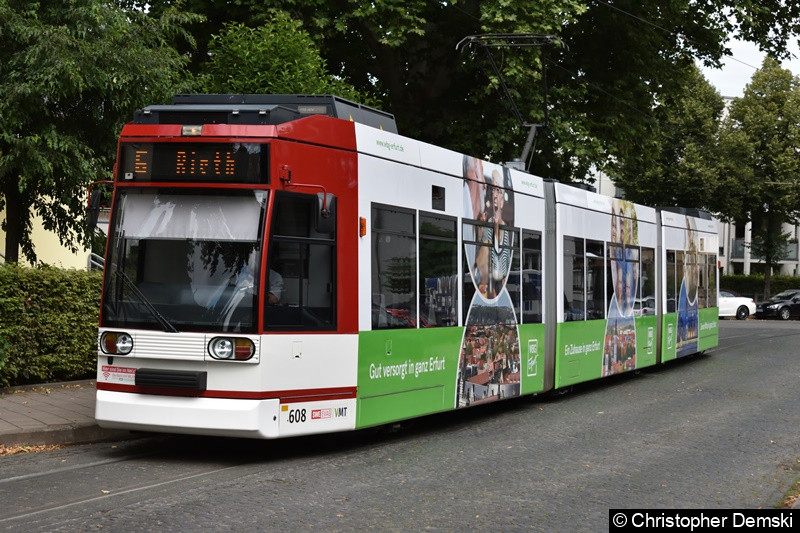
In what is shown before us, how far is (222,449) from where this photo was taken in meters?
10.3

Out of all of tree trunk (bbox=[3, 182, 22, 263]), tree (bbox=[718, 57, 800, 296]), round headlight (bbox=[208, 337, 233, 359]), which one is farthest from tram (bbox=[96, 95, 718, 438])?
tree (bbox=[718, 57, 800, 296])

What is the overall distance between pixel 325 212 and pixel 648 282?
11351 millimetres

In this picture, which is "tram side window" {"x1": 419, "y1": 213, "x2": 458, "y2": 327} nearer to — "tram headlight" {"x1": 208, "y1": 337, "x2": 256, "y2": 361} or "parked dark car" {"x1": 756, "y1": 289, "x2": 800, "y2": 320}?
"tram headlight" {"x1": 208, "y1": 337, "x2": 256, "y2": 361}

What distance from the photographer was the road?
727 centimetres

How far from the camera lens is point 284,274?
942 centimetres

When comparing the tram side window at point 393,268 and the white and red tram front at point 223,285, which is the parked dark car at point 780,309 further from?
the white and red tram front at point 223,285

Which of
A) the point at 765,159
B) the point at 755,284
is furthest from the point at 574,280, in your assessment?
the point at 755,284

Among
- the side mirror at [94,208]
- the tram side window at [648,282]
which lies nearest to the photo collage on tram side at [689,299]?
the tram side window at [648,282]

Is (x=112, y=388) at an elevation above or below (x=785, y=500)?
above

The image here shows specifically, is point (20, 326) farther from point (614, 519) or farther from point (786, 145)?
point (786, 145)

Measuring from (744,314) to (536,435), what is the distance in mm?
41302

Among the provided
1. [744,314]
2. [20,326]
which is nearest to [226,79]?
[20,326]

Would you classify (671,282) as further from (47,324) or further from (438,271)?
(47,324)

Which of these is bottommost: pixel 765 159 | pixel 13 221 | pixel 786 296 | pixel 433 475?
pixel 433 475
